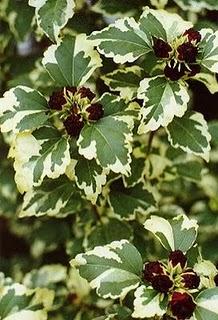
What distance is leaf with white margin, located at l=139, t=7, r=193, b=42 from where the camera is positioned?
57.8 inches

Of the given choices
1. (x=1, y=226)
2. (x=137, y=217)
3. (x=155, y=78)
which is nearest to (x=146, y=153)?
(x=137, y=217)

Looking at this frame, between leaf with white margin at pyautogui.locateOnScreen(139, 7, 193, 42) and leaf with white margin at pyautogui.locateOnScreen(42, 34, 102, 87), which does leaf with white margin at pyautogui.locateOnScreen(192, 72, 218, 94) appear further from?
leaf with white margin at pyautogui.locateOnScreen(42, 34, 102, 87)

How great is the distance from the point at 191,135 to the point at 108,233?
14.9 inches

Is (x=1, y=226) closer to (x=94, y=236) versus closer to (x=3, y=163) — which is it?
(x=3, y=163)

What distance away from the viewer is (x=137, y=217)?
6.13 feet

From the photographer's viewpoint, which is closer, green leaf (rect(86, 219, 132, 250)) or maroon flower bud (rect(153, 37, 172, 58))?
maroon flower bud (rect(153, 37, 172, 58))

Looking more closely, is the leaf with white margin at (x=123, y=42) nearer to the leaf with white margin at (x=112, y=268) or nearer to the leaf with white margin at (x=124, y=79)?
the leaf with white margin at (x=124, y=79)

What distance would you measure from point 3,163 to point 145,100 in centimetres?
78

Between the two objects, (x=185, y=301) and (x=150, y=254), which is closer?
(x=185, y=301)

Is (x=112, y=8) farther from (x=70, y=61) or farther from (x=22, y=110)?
(x=22, y=110)

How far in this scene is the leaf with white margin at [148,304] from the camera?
1272mm

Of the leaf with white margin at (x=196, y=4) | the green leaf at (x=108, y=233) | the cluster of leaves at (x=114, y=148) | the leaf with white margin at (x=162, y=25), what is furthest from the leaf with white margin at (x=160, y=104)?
the green leaf at (x=108, y=233)

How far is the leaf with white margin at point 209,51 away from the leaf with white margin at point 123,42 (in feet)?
0.34

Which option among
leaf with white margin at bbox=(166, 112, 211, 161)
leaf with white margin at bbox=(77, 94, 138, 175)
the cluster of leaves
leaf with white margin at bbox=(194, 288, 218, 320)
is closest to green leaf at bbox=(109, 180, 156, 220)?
the cluster of leaves
